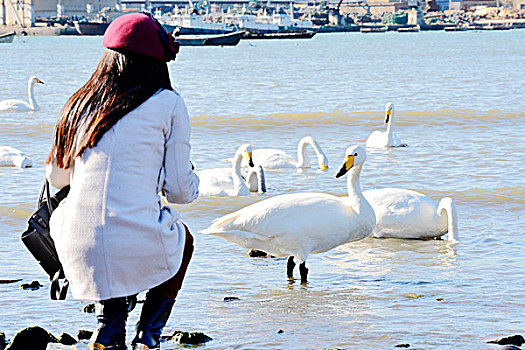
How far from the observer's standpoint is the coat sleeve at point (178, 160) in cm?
321

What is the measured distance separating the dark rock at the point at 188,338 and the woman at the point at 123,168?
1063 millimetres

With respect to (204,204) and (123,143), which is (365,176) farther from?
(123,143)

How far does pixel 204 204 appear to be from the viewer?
29.7 ft

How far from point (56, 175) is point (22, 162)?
8.23m

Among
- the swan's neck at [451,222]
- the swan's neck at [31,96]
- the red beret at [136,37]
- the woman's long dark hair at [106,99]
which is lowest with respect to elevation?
the swan's neck at [31,96]

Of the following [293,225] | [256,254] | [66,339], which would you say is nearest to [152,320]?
[66,339]

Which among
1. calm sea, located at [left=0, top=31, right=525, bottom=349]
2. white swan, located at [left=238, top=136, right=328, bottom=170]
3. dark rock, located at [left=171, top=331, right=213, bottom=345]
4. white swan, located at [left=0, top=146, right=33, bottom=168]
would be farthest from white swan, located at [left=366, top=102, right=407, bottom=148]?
dark rock, located at [left=171, top=331, right=213, bottom=345]

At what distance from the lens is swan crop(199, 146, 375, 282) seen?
17.9ft

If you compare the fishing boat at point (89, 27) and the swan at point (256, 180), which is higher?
the swan at point (256, 180)

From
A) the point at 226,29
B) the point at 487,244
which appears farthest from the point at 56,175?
the point at 226,29

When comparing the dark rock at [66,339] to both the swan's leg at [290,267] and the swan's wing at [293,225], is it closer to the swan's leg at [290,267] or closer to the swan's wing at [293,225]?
the swan's wing at [293,225]

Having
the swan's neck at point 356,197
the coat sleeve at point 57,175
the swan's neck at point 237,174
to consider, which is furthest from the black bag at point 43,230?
the swan's neck at point 237,174

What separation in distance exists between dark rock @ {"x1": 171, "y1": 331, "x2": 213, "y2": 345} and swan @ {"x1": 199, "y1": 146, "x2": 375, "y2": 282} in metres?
1.18

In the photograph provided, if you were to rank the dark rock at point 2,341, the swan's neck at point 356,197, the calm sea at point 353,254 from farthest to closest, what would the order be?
the swan's neck at point 356,197, the calm sea at point 353,254, the dark rock at point 2,341
